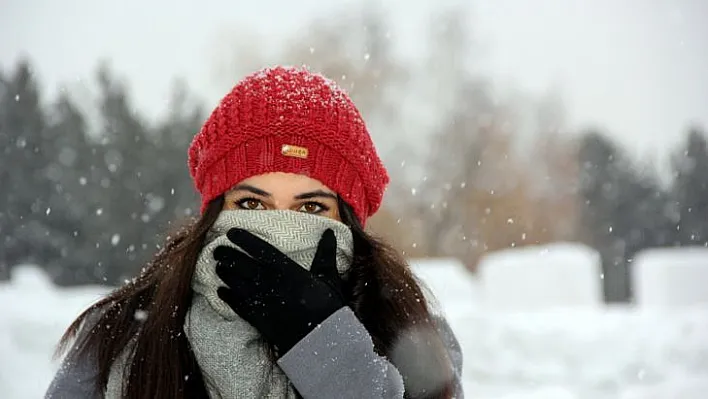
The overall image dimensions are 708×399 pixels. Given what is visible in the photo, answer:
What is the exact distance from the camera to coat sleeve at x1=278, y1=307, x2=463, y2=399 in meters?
1.71

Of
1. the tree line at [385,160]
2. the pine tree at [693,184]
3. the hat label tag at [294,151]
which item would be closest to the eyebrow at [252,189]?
the hat label tag at [294,151]

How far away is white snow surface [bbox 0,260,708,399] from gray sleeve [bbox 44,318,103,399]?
4.05 metres

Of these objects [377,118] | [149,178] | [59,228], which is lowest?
[59,228]

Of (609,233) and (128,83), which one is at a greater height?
(128,83)

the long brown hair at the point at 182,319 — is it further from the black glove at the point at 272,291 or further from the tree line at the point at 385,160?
the tree line at the point at 385,160

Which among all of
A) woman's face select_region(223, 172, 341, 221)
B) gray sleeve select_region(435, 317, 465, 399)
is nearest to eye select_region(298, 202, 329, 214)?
woman's face select_region(223, 172, 341, 221)

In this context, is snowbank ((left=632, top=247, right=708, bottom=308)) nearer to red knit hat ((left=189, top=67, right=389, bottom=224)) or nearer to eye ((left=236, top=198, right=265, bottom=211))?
red knit hat ((left=189, top=67, right=389, bottom=224))

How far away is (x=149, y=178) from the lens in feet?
68.1

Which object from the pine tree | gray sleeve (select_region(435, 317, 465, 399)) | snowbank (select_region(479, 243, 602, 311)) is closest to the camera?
gray sleeve (select_region(435, 317, 465, 399))

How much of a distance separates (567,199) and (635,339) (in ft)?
65.9

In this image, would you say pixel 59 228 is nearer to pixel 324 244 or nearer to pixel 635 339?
pixel 635 339

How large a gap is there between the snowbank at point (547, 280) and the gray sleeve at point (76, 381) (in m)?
10.3

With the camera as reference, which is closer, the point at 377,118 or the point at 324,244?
the point at 324,244

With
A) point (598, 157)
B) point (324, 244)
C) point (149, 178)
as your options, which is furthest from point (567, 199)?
point (324, 244)
